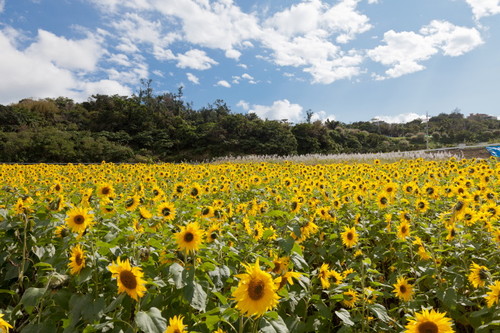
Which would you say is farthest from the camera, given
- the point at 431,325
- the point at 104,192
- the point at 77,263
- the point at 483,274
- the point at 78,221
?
the point at 104,192

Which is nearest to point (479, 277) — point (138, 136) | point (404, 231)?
point (404, 231)

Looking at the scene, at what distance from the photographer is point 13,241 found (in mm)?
2820

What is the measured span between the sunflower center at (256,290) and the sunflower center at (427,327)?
2.71ft

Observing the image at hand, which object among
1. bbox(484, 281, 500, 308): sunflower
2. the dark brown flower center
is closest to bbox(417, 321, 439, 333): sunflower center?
bbox(484, 281, 500, 308): sunflower

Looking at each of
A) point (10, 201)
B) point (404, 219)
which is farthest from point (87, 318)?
point (10, 201)

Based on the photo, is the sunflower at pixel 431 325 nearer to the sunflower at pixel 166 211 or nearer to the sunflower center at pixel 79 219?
the sunflower at pixel 166 211

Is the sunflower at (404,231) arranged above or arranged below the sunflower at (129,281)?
below

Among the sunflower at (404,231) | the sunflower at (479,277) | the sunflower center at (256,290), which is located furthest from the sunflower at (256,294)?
the sunflower at (404,231)

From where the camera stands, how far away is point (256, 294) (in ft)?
4.74

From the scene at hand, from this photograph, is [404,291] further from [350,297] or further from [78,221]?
[78,221]

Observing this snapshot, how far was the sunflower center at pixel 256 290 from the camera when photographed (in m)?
1.44

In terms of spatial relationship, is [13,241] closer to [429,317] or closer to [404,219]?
[429,317]

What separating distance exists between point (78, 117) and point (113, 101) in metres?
5.00

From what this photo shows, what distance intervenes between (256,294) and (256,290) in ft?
0.07
